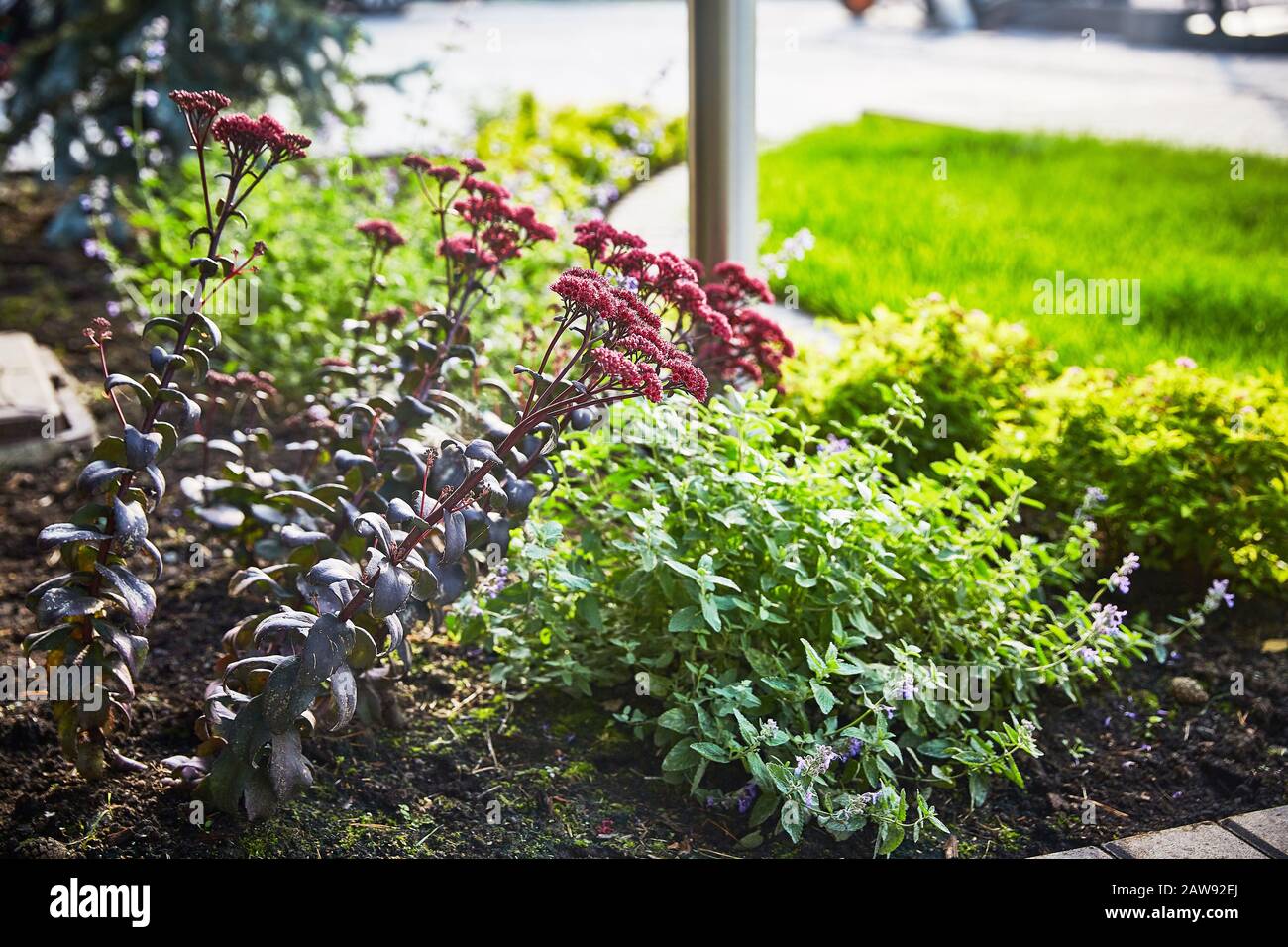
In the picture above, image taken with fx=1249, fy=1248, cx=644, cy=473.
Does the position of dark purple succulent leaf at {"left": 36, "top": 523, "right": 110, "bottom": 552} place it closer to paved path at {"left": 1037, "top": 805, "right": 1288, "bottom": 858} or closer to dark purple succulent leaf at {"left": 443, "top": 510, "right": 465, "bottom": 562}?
dark purple succulent leaf at {"left": 443, "top": 510, "right": 465, "bottom": 562}

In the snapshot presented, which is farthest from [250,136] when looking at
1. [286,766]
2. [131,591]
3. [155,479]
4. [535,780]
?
[535,780]

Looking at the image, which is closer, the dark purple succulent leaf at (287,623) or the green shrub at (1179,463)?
the dark purple succulent leaf at (287,623)

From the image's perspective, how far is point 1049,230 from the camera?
236 inches

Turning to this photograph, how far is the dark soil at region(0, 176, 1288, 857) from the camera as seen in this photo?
2.35 m

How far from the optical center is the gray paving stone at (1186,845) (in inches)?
89.7

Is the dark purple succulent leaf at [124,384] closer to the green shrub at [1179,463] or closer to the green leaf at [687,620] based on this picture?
the green leaf at [687,620]

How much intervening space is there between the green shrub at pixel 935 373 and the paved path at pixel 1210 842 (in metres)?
1.31

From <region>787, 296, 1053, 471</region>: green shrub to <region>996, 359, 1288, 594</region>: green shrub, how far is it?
15cm

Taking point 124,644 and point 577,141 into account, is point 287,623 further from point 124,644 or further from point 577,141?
point 577,141

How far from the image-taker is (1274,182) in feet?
22.4

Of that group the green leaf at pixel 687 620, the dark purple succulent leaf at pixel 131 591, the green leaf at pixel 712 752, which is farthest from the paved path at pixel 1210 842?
the dark purple succulent leaf at pixel 131 591

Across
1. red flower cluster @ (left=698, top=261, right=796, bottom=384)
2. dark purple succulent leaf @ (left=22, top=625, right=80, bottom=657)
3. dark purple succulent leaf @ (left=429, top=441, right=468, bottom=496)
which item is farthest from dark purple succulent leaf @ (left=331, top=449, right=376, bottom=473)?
red flower cluster @ (left=698, top=261, right=796, bottom=384)

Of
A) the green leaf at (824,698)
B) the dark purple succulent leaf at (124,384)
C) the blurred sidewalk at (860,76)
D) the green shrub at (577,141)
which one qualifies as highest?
the blurred sidewalk at (860,76)
